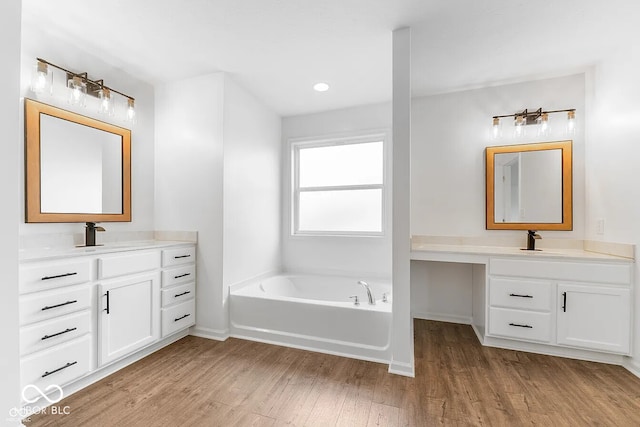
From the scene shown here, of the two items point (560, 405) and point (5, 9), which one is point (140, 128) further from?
point (560, 405)

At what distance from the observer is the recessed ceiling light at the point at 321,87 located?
9.82ft

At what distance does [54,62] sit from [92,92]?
27 cm

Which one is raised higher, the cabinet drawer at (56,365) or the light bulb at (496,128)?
the light bulb at (496,128)

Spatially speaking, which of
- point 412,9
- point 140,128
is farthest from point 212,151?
point 412,9

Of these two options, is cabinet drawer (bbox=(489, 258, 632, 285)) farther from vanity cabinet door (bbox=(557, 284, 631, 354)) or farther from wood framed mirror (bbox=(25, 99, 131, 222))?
wood framed mirror (bbox=(25, 99, 131, 222))

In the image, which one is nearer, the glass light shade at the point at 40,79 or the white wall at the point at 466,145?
the glass light shade at the point at 40,79

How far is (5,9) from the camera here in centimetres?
128

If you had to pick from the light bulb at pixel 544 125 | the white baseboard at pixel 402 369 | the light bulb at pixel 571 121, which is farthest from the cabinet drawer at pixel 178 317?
the light bulb at pixel 571 121

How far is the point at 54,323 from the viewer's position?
175 centimetres

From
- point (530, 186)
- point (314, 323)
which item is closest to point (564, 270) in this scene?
point (530, 186)

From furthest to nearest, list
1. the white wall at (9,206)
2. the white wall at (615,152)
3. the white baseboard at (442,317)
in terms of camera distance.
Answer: the white baseboard at (442,317)
the white wall at (615,152)
the white wall at (9,206)

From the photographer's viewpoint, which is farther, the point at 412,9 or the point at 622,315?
the point at 622,315

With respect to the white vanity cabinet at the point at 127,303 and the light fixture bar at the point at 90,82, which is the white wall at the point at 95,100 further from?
the white vanity cabinet at the point at 127,303

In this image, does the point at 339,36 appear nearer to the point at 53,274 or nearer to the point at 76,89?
the point at 76,89
